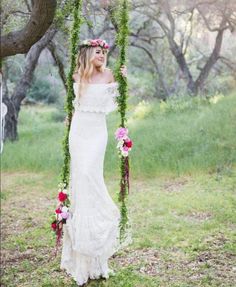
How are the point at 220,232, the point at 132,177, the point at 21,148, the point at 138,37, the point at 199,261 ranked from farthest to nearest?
the point at 138,37 < the point at 21,148 < the point at 132,177 < the point at 220,232 < the point at 199,261

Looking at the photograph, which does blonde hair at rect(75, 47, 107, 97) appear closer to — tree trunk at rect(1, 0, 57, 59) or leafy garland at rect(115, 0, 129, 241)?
leafy garland at rect(115, 0, 129, 241)

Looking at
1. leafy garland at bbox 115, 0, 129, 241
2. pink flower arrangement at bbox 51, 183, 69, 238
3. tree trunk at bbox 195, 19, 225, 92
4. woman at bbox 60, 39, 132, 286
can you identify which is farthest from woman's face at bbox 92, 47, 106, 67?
tree trunk at bbox 195, 19, 225, 92

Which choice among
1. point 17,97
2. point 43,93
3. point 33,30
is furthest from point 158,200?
point 43,93

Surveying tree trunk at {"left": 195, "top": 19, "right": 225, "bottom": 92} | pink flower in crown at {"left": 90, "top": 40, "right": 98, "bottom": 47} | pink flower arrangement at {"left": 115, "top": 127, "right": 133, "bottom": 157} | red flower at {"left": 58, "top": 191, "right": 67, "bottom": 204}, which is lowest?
red flower at {"left": 58, "top": 191, "right": 67, "bottom": 204}

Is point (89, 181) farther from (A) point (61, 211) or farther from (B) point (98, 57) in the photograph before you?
(B) point (98, 57)

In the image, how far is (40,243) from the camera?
688 centimetres

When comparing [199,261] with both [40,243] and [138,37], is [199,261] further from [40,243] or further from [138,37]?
[138,37]

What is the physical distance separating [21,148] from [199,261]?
813 cm

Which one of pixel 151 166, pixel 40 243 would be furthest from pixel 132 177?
pixel 40 243

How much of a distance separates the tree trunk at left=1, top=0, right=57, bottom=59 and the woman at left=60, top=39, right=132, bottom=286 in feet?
1.38

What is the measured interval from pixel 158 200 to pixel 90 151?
4.09 m

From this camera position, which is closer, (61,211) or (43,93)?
(61,211)

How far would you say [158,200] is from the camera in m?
8.63

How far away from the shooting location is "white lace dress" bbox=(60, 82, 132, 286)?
15.6 ft
